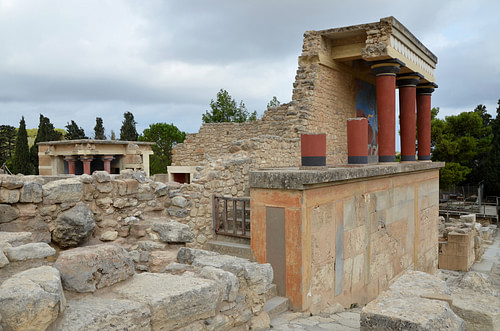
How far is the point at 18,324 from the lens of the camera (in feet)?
7.31

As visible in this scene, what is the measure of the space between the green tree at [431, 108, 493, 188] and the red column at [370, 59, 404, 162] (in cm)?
2416

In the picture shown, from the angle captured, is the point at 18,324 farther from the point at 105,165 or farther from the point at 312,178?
the point at 105,165

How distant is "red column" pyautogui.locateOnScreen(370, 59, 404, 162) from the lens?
9719mm

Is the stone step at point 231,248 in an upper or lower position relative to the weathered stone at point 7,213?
lower

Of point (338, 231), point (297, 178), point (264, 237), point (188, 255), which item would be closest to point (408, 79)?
Answer: point (338, 231)

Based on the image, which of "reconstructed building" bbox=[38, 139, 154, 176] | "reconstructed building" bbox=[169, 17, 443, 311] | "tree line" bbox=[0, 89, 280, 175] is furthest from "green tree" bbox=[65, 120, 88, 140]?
"reconstructed building" bbox=[169, 17, 443, 311]

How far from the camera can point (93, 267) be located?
3.03 meters

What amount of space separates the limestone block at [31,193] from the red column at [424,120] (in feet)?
39.7

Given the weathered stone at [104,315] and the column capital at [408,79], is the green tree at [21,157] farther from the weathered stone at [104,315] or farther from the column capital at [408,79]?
the weathered stone at [104,315]

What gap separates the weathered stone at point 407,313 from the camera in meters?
3.09

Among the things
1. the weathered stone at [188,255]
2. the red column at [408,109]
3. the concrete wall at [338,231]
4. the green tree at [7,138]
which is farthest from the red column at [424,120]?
the green tree at [7,138]

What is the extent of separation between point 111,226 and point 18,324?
9.50 feet

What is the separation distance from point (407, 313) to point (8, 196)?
13.3 feet

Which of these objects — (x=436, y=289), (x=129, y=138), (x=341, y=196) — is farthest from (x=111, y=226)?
(x=129, y=138)
